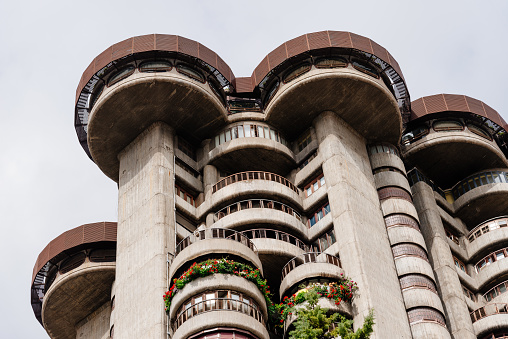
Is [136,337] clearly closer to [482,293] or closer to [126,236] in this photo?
[126,236]

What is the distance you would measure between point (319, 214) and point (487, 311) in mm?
14766

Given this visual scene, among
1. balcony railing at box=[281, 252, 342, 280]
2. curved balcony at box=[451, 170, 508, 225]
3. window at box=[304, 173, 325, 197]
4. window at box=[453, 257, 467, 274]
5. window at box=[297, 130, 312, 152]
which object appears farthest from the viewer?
curved balcony at box=[451, 170, 508, 225]

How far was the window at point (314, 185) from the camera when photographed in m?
64.1

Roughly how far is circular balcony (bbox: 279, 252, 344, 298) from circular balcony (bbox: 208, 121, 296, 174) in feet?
40.1

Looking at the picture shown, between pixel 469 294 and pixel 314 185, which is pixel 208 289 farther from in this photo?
pixel 469 294

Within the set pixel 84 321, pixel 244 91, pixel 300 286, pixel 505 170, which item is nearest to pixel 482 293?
pixel 505 170

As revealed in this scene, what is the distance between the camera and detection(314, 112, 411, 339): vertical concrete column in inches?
2096

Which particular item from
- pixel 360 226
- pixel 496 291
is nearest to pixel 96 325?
pixel 360 226

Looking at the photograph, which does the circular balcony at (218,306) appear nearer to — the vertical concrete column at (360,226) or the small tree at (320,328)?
the vertical concrete column at (360,226)

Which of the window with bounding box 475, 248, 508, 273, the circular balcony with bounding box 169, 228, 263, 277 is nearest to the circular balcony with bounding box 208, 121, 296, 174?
the circular balcony with bounding box 169, 228, 263, 277

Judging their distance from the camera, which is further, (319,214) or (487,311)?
(319,214)

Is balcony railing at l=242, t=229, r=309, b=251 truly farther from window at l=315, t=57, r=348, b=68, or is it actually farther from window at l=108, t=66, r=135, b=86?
window at l=108, t=66, r=135, b=86

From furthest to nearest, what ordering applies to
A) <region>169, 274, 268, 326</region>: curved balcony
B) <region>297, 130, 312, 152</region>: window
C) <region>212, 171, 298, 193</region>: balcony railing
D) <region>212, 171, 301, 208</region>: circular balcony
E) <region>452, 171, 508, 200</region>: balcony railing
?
1. <region>452, 171, 508, 200</region>: balcony railing
2. <region>297, 130, 312, 152</region>: window
3. <region>212, 171, 298, 193</region>: balcony railing
4. <region>212, 171, 301, 208</region>: circular balcony
5. <region>169, 274, 268, 326</region>: curved balcony

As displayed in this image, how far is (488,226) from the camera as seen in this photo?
69375mm
